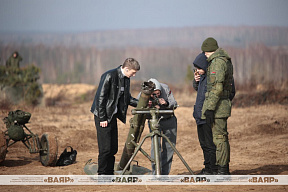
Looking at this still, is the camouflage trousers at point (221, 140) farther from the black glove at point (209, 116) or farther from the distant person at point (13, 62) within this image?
the distant person at point (13, 62)

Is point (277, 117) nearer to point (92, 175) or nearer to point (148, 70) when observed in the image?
point (92, 175)

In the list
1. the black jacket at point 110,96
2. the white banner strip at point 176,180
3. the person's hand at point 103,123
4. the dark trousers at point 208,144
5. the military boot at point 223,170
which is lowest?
the white banner strip at point 176,180

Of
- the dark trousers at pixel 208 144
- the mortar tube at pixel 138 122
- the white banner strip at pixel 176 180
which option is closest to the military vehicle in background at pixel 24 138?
the white banner strip at pixel 176 180

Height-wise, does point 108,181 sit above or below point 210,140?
below

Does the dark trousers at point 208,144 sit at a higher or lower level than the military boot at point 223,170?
higher

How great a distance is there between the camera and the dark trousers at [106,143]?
20.5 ft

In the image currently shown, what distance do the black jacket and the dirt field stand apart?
101 centimetres

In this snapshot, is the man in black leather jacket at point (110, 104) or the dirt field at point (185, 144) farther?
the dirt field at point (185, 144)

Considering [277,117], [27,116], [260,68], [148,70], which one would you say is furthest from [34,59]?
[27,116]

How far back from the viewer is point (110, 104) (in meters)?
6.21

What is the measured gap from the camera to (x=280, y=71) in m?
28.8

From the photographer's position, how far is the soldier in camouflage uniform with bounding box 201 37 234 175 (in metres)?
6.00

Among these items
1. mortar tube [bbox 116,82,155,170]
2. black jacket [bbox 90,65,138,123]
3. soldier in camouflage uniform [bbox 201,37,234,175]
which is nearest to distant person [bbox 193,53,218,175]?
soldier in camouflage uniform [bbox 201,37,234,175]

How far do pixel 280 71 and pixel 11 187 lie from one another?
24743 mm
